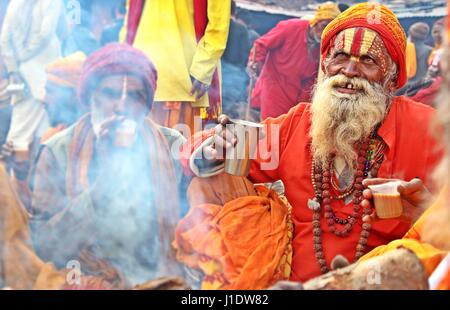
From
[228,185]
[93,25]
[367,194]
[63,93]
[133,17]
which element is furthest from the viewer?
[133,17]

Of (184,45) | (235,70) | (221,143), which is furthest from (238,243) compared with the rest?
(235,70)

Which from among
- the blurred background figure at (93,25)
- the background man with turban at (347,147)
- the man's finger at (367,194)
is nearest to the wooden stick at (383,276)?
the man's finger at (367,194)

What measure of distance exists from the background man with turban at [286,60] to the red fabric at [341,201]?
72.3 inches

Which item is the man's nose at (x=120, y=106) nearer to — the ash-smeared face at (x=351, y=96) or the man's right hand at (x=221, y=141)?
the man's right hand at (x=221, y=141)

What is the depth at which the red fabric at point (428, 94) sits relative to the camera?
6.29 meters

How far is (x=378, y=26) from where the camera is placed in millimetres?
4738

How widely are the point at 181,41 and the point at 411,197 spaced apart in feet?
7.49

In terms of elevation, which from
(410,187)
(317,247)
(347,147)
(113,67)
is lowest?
(317,247)

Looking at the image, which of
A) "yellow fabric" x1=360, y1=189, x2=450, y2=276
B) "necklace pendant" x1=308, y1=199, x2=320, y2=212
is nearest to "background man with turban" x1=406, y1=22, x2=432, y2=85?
"necklace pendant" x1=308, y1=199, x2=320, y2=212

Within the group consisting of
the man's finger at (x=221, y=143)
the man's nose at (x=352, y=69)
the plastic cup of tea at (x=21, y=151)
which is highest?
the man's nose at (x=352, y=69)

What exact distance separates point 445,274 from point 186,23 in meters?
2.90

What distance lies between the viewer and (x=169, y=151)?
4.99m

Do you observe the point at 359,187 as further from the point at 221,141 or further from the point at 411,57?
the point at 411,57

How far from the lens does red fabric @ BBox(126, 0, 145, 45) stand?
242 inches
